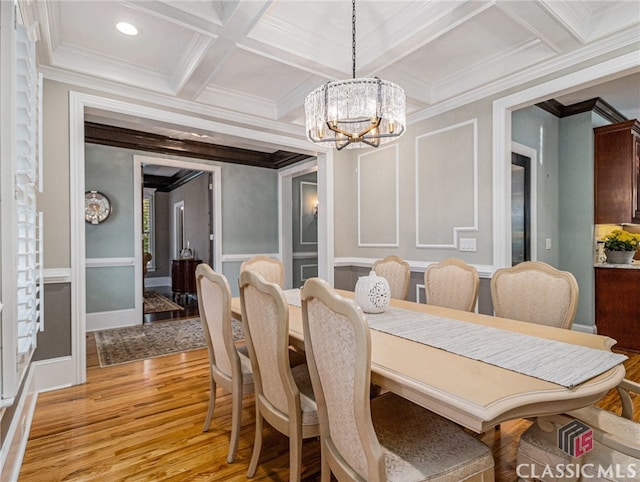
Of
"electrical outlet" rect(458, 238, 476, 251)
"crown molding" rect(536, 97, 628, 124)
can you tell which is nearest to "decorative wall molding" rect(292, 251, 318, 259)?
"electrical outlet" rect(458, 238, 476, 251)

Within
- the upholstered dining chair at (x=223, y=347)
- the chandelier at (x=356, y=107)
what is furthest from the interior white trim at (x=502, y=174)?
the upholstered dining chair at (x=223, y=347)

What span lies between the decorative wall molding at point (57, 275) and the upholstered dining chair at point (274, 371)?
197 centimetres

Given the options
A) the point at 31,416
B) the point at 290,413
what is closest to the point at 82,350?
the point at 31,416

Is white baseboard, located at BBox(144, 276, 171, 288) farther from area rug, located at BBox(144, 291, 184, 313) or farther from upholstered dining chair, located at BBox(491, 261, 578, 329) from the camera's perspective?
upholstered dining chair, located at BBox(491, 261, 578, 329)

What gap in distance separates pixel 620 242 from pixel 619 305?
672 millimetres

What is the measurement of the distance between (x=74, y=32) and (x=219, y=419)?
9.44 feet

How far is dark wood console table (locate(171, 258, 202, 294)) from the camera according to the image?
6879 millimetres

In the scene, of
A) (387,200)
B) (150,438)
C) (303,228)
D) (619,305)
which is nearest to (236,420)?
→ (150,438)

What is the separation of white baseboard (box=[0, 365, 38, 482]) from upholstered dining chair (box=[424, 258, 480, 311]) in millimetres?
2450

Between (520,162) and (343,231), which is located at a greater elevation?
(520,162)

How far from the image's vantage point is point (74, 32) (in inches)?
99.1

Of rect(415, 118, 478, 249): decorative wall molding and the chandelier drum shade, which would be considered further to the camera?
rect(415, 118, 478, 249): decorative wall molding

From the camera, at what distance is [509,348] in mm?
1369

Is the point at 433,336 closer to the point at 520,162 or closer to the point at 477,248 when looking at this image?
the point at 477,248
